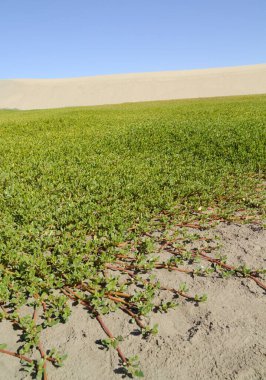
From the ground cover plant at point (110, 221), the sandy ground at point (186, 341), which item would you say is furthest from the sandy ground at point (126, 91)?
the sandy ground at point (186, 341)

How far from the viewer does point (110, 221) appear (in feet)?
17.6

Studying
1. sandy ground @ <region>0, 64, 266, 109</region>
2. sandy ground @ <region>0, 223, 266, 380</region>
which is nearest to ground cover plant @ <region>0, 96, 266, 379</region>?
sandy ground @ <region>0, 223, 266, 380</region>

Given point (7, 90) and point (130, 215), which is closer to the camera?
point (130, 215)

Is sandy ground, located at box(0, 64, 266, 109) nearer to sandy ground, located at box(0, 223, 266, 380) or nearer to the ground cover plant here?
the ground cover plant

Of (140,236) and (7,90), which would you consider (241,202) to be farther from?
(7,90)

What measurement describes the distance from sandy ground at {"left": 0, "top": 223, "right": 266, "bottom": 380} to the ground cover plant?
90mm

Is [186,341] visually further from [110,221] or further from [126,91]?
[126,91]

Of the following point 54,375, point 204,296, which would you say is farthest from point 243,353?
point 54,375

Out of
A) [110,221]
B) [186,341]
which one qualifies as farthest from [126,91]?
[186,341]

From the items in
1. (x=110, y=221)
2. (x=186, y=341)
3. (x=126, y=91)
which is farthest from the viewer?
(x=126, y=91)

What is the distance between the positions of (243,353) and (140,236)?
241 centimetres

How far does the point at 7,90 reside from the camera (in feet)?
294

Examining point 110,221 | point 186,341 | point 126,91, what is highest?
point 126,91

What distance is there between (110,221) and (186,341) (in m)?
2.55
